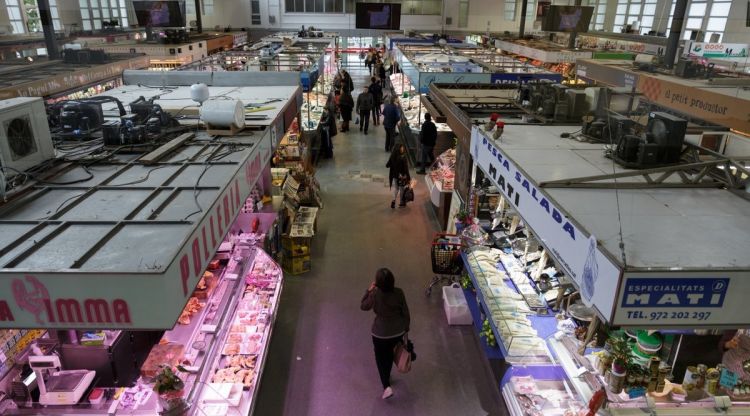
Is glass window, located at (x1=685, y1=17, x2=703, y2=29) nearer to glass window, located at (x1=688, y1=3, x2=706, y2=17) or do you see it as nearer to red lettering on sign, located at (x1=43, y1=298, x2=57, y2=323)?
glass window, located at (x1=688, y1=3, x2=706, y2=17)

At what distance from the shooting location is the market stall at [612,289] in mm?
2955

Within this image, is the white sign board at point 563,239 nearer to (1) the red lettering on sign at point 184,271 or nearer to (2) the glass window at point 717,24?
(1) the red lettering on sign at point 184,271

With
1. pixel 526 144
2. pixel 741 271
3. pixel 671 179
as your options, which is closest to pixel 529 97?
pixel 526 144

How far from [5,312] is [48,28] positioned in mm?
13368

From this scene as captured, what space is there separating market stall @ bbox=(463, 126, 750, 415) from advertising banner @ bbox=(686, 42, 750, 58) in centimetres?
904

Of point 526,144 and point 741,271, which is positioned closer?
point 741,271

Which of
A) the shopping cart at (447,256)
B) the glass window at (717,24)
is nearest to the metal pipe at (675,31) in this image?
the shopping cart at (447,256)

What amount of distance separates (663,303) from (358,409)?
3.79 meters

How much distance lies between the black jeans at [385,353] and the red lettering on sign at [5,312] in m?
3.56

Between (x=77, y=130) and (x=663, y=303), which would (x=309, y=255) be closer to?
(x=77, y=130)

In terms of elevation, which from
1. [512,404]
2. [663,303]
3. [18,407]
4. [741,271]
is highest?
[741,271]

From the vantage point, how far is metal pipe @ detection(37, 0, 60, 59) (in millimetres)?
12969

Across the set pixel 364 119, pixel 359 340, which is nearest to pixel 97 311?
pixel 359 340

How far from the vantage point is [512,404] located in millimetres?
5020
